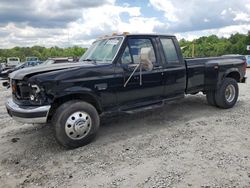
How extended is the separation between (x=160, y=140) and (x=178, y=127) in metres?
0.91

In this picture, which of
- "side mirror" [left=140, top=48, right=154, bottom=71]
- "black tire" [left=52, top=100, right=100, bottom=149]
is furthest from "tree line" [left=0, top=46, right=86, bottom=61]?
"black tire" [left=52, top=100, right=100, bottom=149]

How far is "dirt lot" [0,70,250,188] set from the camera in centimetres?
399

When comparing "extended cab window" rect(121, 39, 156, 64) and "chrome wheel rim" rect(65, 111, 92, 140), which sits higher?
"extended cab window" rect(121, 39, 156, 64)

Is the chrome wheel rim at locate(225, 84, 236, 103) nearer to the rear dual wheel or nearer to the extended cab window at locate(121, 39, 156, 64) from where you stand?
the rear dual wheel

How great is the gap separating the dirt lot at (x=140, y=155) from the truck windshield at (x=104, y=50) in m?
1.50

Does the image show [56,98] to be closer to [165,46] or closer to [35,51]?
[165,46]

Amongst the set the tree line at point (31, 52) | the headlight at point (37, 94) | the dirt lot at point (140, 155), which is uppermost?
the tree line at point (31, 52)

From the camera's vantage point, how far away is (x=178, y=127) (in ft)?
20.2

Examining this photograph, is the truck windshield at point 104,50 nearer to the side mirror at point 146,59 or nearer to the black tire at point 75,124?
the side mirror at point 146,59

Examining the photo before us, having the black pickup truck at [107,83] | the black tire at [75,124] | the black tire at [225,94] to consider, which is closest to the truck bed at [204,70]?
the black pickup truck at [107,83]

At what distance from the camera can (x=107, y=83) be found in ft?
17.9

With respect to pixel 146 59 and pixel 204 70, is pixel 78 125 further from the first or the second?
pixel 204 70

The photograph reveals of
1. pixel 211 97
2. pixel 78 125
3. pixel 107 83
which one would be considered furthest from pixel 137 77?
pixel 211 97

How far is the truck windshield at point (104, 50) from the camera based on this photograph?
5.79 metres
